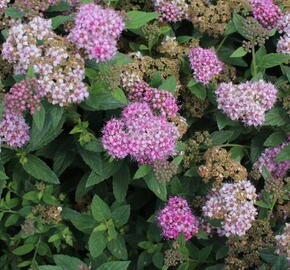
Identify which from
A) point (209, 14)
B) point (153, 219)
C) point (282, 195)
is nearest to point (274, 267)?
point (282, 195)

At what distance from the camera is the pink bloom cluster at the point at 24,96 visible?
2.95 m

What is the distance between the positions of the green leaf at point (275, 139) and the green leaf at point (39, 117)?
1794 mm

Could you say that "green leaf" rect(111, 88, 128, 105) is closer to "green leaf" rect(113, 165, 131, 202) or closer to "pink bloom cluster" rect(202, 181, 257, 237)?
"green leaf" rect(113, 165, 131, 202)

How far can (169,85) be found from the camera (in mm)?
3607

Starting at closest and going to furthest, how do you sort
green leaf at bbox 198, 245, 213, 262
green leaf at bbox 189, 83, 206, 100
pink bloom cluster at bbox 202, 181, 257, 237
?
pink bloom cluster at bbox 202, 181, 257, 237 < green leaf at bbox 198, 245, 213, 262 < green leaf at bbox 189, 83, 206, 100

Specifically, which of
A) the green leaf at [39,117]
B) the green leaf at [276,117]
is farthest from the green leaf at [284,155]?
the green leaf at [39,117]

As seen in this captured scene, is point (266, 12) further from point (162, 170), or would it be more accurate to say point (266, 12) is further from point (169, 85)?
point (162, 170)

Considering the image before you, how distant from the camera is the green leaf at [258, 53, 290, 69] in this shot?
3855mm

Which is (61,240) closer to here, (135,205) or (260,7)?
(135,205)

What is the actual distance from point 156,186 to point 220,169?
0.50 metres

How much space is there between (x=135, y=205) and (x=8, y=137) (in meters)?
1.31

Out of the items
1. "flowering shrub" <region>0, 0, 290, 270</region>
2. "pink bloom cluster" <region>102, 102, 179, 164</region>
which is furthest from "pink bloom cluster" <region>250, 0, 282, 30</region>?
"pink bloom cluster" <region>102, 102, 179, 164</region>

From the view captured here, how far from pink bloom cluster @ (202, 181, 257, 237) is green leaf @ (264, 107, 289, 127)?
2.06ft

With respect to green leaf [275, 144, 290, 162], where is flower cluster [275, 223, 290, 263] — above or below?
below
